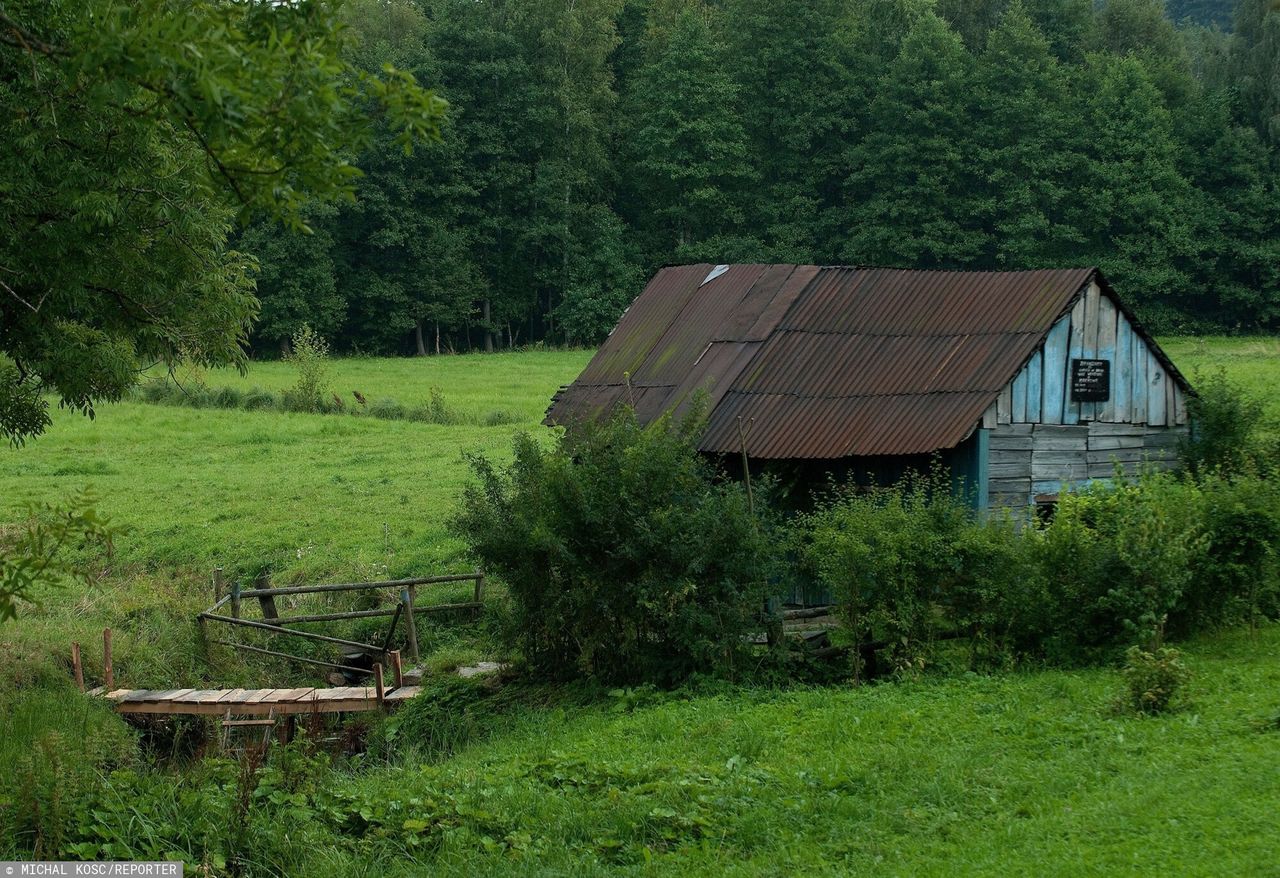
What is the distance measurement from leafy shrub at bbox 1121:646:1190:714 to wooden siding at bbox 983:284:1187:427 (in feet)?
19.6

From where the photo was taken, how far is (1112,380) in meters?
18.0

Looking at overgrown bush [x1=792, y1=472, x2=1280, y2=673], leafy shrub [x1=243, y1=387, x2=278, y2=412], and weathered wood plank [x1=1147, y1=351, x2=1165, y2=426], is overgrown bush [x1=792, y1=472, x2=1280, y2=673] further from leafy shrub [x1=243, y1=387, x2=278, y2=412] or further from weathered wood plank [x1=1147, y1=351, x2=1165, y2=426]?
leafy shrub [x1=243, y1=387, x2=278, y2=412]

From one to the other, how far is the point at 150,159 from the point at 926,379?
9909 mm

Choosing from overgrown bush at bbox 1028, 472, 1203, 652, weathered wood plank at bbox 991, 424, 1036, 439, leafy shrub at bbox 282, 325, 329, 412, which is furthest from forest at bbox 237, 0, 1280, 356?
overgrown bush at bbox 1028, 472, 1203, 652

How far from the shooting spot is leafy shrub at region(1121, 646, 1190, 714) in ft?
36.3

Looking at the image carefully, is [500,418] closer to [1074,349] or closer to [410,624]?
[410,624]

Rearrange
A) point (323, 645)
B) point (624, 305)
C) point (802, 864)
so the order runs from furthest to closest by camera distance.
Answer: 1. point (624, 305)
2. point (323, 645)
3. point (802, 864)

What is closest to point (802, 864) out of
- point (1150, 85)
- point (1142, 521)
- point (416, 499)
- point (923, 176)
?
point (1142, 521)

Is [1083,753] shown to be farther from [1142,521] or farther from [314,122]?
[314,122]

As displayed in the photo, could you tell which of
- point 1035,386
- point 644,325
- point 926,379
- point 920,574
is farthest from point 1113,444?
point 644,325

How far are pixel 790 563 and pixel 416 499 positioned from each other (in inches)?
516

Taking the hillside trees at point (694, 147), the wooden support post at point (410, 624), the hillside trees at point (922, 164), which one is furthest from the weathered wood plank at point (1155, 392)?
the hillside trees at point (694, 147)

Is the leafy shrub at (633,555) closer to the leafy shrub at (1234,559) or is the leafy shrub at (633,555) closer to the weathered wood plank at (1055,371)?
the leafy shrub at (1234,559)

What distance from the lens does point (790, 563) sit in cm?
1532
